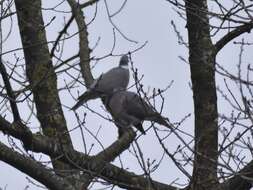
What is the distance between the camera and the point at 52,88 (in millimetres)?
6246

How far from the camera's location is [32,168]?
13.0ft

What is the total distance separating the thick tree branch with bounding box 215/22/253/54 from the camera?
4591 mm

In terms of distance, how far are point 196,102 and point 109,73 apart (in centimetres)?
585

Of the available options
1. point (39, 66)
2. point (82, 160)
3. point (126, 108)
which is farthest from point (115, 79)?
Answer: point (82, 160)

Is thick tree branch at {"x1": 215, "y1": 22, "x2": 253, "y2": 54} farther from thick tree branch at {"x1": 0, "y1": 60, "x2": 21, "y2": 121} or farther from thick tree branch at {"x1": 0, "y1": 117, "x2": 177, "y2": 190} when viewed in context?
thick tree branch at {"x1": 0, "y1": 60, "x2": 21, "y2": 121}

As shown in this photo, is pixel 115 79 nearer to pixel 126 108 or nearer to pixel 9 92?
pixel 126 108

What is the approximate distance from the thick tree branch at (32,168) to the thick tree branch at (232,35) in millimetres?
1423

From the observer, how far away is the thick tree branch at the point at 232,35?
4.59 m

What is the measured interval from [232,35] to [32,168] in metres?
1.63

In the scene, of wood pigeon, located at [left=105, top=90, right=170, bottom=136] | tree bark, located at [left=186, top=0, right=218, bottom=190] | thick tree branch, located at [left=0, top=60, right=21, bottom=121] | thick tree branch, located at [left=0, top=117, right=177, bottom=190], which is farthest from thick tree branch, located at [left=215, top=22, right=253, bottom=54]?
wood pigeon, located at [left=105, top=90, right=170, bottom=136]

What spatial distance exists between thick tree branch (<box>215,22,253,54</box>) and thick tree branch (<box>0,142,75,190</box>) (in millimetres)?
1423

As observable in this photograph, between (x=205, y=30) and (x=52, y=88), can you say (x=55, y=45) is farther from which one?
(x=205, y=30)

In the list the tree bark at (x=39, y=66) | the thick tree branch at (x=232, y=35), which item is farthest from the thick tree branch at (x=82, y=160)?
the tree bark at (x=39, y=66)

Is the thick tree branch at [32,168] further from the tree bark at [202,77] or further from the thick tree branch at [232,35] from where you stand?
the thick tree branch at [232,35]
